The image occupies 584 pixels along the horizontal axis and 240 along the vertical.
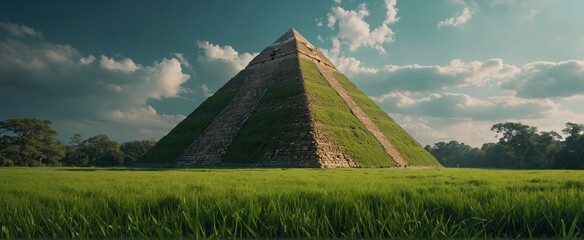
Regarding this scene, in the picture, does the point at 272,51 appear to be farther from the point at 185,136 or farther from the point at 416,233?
the point at 416,233

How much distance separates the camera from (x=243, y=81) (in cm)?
6988

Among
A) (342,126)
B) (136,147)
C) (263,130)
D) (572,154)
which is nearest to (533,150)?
(572,154)

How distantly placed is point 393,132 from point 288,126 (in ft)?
79.3

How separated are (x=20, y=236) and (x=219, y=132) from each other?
163ft

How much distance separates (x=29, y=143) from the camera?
62.0 m

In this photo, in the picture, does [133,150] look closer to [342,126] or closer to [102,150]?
[102,150]

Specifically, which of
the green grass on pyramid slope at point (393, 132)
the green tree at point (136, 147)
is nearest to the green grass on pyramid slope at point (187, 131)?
the green grass on pyramid slope at point (393, 132)

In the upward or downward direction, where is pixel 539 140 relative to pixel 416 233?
upward

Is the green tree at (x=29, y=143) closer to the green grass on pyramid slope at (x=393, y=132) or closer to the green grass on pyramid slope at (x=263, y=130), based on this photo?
the green grass on pyramid slope at (x=263, y=130)

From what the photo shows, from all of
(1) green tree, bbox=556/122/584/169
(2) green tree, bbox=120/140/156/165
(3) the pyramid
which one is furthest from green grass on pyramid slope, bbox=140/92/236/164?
(1) green tree, bbox=556/122/584/169

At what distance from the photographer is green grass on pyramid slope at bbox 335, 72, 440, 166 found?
180 ft

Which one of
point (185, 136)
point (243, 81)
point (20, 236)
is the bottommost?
point (20, 236)

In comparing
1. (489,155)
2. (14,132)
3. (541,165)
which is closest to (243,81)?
(14,132)

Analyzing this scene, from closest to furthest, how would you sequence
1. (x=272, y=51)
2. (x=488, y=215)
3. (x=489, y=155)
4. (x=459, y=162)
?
(x=488, y=215), (x=272, y=51), (x=489, y=155), (x=459, y=162)
